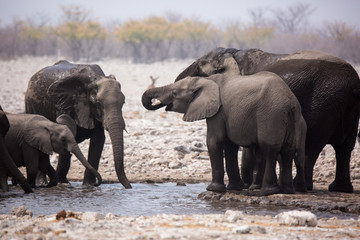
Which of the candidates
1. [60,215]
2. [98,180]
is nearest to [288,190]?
[98,180]

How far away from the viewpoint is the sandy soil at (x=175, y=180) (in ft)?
18.6

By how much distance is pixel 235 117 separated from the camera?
8.49m

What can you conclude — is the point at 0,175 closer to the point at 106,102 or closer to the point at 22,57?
the point at 106,102

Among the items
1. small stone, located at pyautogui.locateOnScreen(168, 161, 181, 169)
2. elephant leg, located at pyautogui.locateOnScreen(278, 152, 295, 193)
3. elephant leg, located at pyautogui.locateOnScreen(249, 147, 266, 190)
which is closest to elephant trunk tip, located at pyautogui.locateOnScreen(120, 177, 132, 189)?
elephant leg, located at pyautogui.locateOnScreen(249, 147, 266, 190)

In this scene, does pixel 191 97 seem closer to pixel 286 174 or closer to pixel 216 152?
pixel 216 152

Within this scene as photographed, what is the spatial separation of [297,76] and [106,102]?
94.0 inches

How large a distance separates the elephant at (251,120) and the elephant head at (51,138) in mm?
1392

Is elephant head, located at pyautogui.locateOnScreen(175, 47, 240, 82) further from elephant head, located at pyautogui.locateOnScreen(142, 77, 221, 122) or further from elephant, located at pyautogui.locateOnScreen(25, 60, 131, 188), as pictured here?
elephant, located at pyautogui.locateOnScreen(25, 60, 131, 188)

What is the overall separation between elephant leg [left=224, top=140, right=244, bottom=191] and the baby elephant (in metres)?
1.69

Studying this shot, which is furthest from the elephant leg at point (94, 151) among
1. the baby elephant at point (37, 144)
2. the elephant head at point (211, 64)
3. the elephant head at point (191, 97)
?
the elephant head at point (211, 64)

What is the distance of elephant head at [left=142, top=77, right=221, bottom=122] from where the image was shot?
873 centimetres

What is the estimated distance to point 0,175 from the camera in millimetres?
8719

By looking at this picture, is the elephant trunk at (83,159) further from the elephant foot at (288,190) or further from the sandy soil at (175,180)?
the elephant foot at (288,190)

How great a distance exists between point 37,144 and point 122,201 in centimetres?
169
